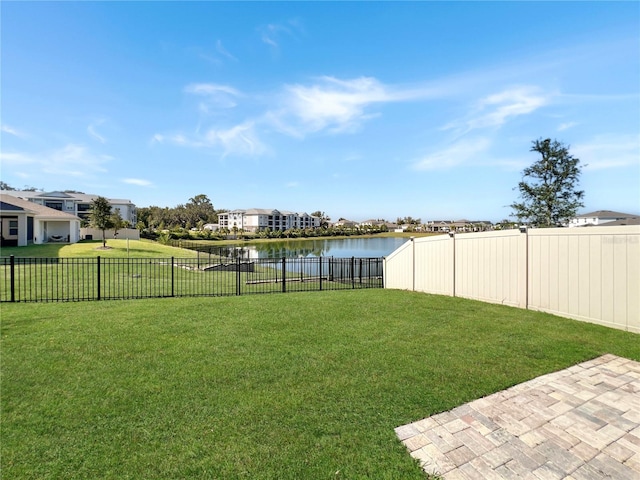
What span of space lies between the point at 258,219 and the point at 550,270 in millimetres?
94199

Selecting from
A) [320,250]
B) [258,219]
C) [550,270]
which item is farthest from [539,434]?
[258,219]

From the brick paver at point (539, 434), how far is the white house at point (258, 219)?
91383 millimetres

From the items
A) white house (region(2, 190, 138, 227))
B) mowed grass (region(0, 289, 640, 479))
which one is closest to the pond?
mowed grass (region(0, 289, 640, 479))

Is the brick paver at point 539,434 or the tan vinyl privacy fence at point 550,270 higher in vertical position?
the tan vinyl privacy fence at point 550,270

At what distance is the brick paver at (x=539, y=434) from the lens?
222 cm

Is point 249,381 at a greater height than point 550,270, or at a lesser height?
lesser

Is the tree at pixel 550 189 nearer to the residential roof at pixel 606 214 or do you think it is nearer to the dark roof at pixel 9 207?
the residential roof at pixel 606 214

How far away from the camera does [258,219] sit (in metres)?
97.1

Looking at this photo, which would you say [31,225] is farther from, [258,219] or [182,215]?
[258,219]

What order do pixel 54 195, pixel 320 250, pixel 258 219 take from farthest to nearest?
pixel 258 219
pixel 54 195
pixel 320 250

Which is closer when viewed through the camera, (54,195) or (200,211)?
(54,195)

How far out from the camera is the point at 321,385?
3.35 m

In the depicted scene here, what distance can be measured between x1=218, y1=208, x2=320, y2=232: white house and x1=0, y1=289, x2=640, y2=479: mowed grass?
8851 cm

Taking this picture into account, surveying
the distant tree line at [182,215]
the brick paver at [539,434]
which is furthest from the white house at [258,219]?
the brick paver at [539,434]
